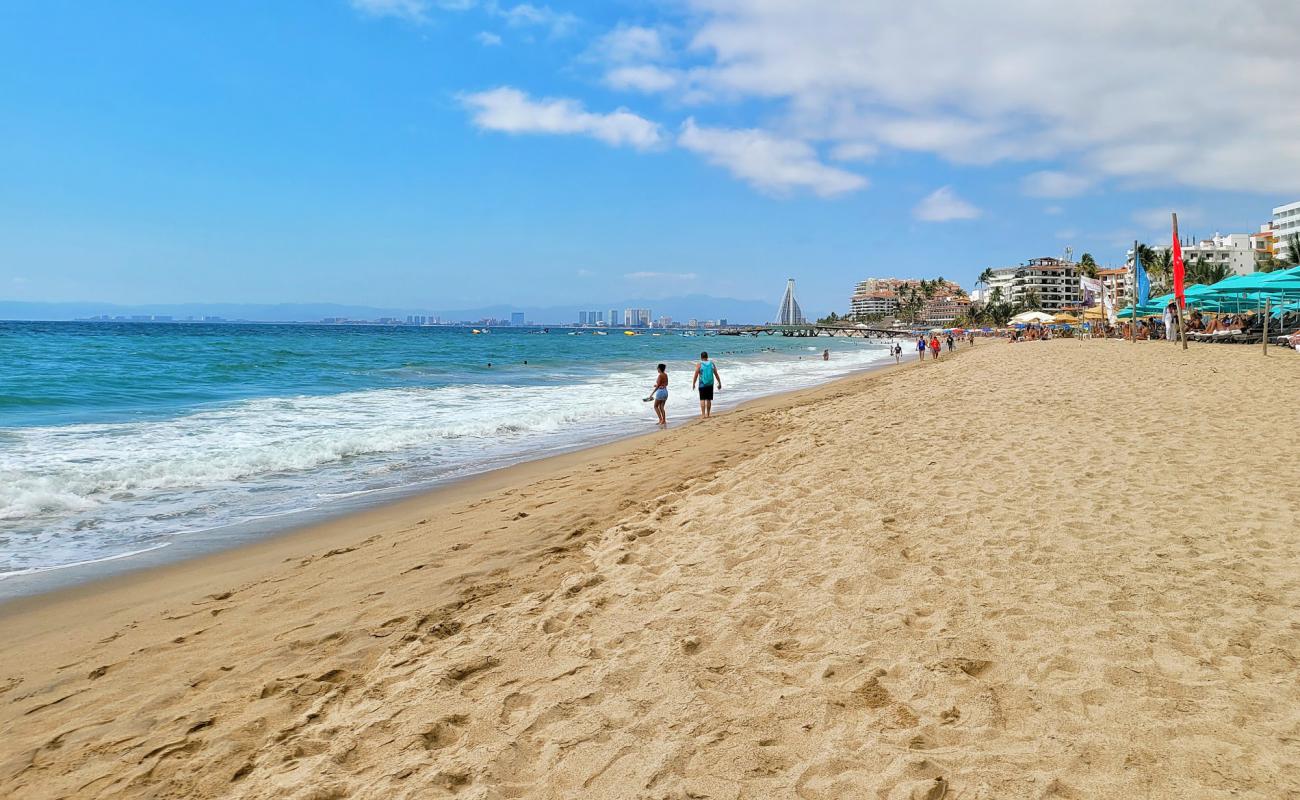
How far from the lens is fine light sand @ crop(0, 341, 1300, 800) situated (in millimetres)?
2645

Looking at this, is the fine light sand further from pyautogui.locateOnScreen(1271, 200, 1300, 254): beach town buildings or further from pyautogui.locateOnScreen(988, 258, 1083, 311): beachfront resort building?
pyautogui.locateOnScreen(988, 258, 1083, 311): beachfront resort building

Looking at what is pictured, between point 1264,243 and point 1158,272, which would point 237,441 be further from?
point 1264,243

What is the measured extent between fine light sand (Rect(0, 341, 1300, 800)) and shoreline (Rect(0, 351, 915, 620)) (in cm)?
20

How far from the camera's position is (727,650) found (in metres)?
3.50

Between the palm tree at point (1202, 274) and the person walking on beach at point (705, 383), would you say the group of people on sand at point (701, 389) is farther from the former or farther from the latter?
the palm tree at point (1202, 274)

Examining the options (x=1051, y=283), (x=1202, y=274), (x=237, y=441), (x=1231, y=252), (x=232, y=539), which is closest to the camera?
(x=232, y=539)

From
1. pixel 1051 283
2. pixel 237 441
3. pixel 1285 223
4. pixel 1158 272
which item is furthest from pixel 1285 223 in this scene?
pixel 237 441

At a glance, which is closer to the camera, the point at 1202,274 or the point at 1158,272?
the point at 1158,272

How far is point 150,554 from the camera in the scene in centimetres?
625

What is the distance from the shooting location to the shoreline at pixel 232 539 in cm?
544

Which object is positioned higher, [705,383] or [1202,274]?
[1202,274]

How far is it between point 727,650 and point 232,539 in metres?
5.40

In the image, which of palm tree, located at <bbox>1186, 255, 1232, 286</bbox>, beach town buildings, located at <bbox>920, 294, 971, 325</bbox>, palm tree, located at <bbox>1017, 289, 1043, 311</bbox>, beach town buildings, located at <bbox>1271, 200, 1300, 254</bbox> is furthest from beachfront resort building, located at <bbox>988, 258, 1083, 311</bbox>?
palm tree, located at <bbox>1186, 255, 1232, 286</bbox>

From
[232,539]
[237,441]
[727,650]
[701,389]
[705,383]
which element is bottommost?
[232,539]
